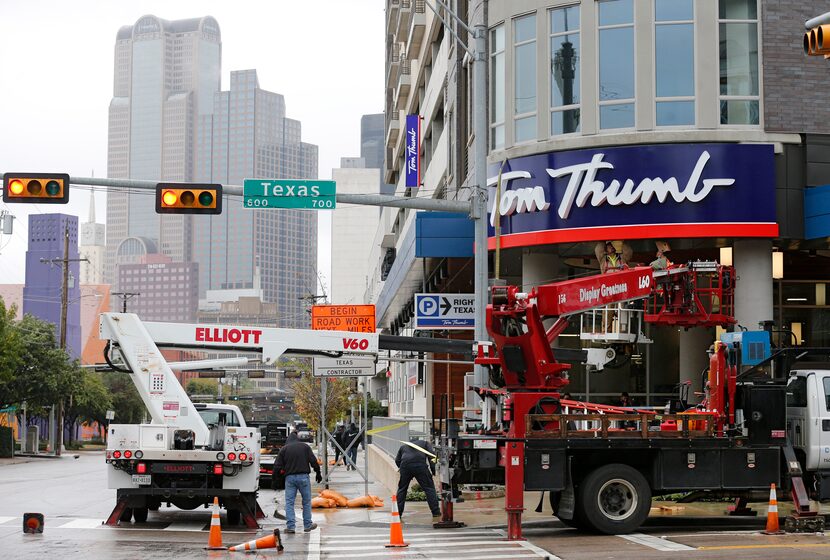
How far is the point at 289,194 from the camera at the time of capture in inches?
876

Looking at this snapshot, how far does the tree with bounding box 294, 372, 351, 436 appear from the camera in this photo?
40844 mm

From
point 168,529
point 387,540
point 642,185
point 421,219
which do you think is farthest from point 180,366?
point 642,185

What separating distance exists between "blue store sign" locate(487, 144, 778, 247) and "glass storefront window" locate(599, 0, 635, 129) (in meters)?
0.87

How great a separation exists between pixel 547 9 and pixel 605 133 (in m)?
3.31

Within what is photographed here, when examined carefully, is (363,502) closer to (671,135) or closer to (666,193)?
(666,193)

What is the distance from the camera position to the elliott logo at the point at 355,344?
63.9ft

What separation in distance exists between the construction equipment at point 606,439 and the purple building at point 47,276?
412 feet

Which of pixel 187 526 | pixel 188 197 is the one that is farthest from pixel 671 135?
pixel 187 526

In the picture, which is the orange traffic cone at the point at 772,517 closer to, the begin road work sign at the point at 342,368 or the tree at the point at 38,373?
the begin road work sign at the point at 342,368

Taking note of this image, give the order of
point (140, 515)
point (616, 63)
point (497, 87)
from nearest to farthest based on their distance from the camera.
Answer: point (140, 515)
point (616, 63)
point (497, 87)

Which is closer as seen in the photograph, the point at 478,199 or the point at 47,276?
the point at 478,199

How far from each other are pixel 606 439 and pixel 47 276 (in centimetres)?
13756

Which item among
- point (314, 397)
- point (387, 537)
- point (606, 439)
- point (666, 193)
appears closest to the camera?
point (606, 439)

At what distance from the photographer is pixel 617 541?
15633mm
